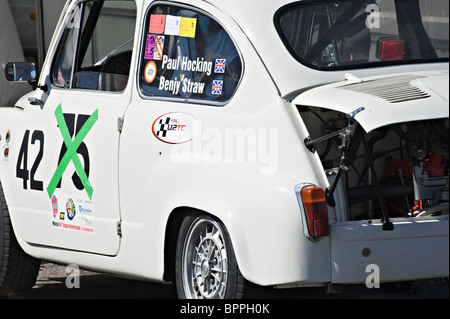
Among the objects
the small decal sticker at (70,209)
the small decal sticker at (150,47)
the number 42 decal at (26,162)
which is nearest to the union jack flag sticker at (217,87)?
the small decal sticker at (150,47)

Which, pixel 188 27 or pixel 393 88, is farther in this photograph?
pixel 188 27

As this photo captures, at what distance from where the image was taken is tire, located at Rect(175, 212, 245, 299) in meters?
5.63

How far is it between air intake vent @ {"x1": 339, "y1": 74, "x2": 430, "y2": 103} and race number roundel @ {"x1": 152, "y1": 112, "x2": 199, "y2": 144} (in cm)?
89

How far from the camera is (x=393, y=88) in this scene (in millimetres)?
5453

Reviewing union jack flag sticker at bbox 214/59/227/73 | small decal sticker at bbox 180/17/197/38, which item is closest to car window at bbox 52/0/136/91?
small decal sticker at bbox 180/17/197/38

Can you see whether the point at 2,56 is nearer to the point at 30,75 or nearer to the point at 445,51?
the point at 30,75

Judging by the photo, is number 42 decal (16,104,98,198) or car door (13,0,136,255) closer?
car door (13,0,136,255)

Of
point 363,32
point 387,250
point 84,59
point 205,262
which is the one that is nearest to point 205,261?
point 205,262

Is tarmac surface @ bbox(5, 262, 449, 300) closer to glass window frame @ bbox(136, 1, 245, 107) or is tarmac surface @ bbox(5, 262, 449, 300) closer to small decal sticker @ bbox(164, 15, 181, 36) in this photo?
glass window frame @ bbox(136, 1, 245, 107)

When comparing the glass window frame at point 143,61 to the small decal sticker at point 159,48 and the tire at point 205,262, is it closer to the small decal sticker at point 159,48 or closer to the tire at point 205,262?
the small decal sticker at point 159,48

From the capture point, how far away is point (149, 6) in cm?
652

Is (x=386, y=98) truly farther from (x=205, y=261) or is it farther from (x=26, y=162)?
(x=26, y=162)

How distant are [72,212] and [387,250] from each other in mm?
2291
